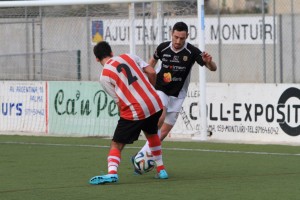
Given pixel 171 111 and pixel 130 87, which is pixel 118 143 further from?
pixel 171 111

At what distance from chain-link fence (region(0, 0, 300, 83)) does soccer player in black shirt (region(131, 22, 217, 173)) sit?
6.26 metres

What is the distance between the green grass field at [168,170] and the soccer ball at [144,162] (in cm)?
14

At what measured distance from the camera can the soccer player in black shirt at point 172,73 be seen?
13930mm

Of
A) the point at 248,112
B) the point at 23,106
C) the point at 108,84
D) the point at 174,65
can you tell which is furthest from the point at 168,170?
the point at 23,106

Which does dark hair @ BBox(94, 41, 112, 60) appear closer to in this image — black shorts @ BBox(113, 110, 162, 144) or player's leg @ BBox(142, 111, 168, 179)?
black shorts @ BBox(113, 110, 162, 144)

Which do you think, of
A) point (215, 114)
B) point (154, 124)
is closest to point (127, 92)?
point (154, 124)

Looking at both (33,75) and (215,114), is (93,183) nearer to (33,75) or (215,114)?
(215,114)

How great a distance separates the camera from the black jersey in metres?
13.9

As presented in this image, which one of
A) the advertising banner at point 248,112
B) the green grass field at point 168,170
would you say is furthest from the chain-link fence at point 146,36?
the green grass field at point 168,170

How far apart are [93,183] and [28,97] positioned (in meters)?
10.1

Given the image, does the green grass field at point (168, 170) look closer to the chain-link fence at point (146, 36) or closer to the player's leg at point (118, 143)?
the player's leg at point (118, 143)

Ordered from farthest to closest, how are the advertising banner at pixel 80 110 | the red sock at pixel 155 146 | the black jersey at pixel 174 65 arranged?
the advertising banner at pixel 80 110, the black jersey at pixel 174 65, the red sock at pixel 155 146

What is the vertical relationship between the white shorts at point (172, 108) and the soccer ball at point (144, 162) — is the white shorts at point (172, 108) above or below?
above

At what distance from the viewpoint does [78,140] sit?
19703 mm
